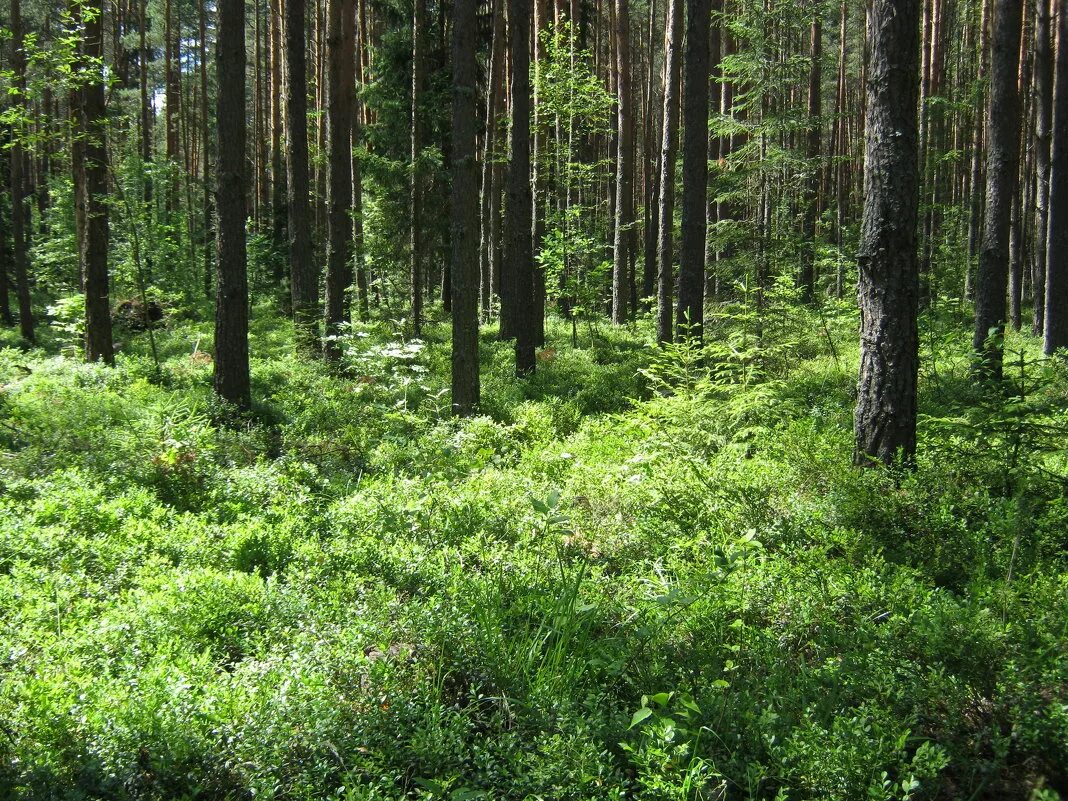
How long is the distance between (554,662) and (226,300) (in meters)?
8.35

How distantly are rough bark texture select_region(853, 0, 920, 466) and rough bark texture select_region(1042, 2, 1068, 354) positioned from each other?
33.1 feet

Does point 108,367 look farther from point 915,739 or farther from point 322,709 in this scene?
point 915,739

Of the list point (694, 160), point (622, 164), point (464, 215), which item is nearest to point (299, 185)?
point (464, 215)

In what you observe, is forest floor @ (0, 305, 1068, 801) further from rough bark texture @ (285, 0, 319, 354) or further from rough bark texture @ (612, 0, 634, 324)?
rough bark texture @ (612, 0, 634, 324)

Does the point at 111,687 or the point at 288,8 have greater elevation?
the point at 288,8

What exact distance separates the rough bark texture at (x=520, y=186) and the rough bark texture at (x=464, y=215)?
8.57 ft

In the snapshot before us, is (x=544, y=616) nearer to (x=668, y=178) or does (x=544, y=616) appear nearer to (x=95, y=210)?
(x=668, y=178)

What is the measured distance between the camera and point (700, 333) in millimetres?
12438

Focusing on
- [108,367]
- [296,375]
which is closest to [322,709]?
[296,375]

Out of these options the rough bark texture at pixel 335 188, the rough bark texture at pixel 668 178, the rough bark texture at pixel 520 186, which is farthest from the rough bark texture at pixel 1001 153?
the rough bark texture at pixel 335 188

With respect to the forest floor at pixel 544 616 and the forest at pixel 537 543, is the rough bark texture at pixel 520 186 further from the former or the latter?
the forest floor at pixel 544 616

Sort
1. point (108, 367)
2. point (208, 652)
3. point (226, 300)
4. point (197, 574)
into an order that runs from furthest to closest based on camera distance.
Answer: point (108, 367) → point (226, 300) → point (197, 574) → point (208, 652)

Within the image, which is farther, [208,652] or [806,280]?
[806,280]

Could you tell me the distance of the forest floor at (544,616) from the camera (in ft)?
9.75
